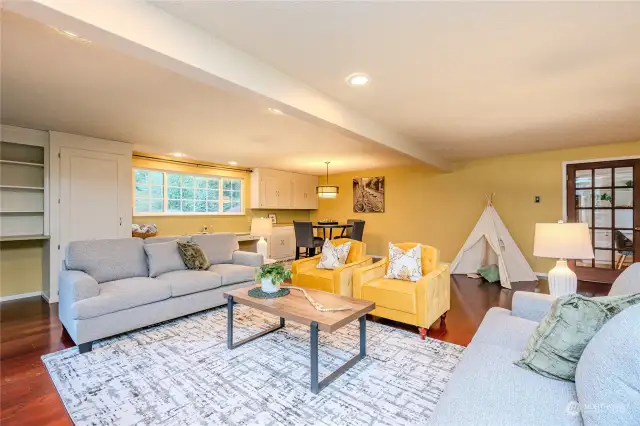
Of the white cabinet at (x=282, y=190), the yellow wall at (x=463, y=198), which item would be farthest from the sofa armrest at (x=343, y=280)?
the white cabinet at (x=282, y=190)

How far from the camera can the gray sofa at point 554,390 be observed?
868 mm

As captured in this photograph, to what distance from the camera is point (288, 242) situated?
23.5 feet

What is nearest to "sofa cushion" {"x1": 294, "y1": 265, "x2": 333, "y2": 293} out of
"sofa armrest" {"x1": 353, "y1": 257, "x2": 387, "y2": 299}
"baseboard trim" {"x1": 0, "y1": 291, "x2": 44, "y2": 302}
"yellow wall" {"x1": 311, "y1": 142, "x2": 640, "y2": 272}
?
"sofa armrest" {"x1": 353, "y1": 257, "x2": 387, "y2": 299}

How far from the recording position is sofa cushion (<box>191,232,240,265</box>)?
395 centimetres

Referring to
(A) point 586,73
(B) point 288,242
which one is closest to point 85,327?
(A) point 586,73

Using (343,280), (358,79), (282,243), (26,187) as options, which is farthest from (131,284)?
(282,243)

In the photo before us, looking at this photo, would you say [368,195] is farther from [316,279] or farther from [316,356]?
[316,356]

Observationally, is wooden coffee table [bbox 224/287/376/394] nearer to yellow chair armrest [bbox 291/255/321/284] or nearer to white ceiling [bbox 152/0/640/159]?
yellow chair armrest [bbox 291/255/321/284]

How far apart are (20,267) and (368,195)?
6.31 m

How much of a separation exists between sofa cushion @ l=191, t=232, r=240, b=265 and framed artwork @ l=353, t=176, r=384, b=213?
3902mm

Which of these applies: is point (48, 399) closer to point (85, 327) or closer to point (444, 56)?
point (85, 327)

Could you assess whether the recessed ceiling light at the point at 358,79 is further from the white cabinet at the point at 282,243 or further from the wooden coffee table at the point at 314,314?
the white cabinet at the point at 282,243

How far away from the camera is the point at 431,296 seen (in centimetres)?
271

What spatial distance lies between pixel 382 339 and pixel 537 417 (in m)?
1.75
